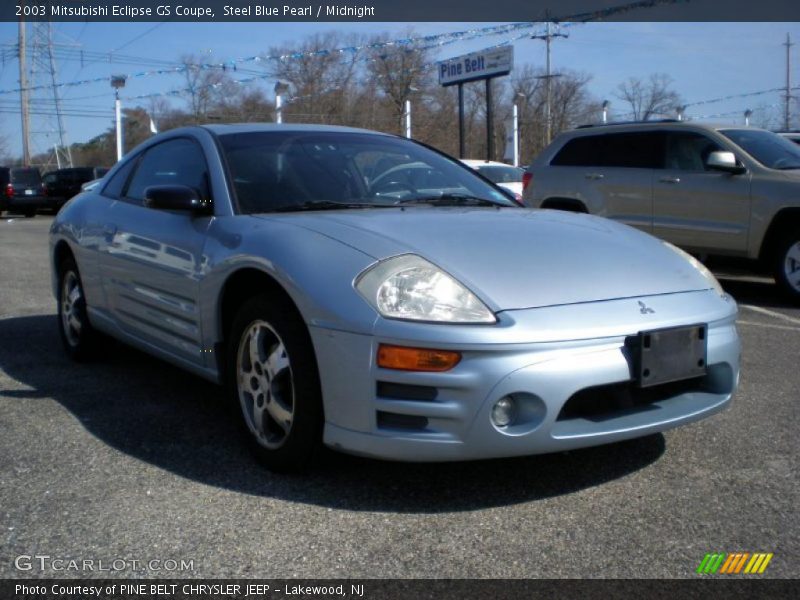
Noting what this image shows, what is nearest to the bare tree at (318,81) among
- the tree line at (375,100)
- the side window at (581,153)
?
the tree line at (375,100)

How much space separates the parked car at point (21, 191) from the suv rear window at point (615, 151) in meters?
23.4

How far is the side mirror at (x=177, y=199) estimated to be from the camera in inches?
155

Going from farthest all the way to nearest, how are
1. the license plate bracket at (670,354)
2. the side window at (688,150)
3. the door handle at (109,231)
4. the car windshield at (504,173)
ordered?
1. the car windshield at (504,173)
2. the side window at (688,150)
3. the door handle at (109,231)
4. the license plate bracket at (670,354)

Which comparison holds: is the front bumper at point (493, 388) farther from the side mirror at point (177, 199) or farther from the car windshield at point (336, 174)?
the side mirror at point (177, 199)

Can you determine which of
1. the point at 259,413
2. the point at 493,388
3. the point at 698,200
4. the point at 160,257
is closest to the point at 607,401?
the point at 493,388

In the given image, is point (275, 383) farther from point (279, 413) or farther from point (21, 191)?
point (21, 191)

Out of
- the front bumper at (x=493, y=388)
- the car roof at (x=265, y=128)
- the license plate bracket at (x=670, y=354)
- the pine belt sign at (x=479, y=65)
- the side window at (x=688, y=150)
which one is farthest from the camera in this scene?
the pine belt sign at (x=479, y=65)

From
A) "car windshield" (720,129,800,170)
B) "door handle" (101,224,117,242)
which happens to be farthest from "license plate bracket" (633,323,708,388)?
"car windshield" (720,129,800,170)

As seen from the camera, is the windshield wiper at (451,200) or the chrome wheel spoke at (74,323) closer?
the windshield wiper at (451,200)

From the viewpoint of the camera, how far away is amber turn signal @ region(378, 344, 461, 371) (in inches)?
115

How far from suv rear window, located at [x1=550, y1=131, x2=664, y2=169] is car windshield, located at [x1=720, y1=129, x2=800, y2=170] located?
0.71 meters

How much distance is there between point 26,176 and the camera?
96.3ft

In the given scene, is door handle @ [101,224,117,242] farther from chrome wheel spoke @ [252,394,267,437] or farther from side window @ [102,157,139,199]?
chrome wheel spoke @ [252,394,267,437]

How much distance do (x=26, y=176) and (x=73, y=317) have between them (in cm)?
2625
